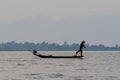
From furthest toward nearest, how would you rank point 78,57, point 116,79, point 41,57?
point 41,57
point 78,57
point 116,79

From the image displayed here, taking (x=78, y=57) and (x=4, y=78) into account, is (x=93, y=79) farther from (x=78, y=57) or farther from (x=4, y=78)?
(x=78, y=57)

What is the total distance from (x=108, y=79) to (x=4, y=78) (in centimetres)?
1041

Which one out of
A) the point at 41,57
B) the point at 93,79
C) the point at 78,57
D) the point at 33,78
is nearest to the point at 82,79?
the point at 93,79

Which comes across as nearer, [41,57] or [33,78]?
[33,78]

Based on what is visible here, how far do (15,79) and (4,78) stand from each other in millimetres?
1491

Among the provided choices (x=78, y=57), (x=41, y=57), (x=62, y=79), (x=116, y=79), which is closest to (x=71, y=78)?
(x=62, y=79)

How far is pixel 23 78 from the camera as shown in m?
52.9

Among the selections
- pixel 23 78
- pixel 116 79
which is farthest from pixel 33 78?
pixel 116 79

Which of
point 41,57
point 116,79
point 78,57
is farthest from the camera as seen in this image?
point 41,57

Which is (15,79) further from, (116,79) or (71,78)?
(116,79)

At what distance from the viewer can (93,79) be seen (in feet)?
169

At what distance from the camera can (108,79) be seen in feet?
169

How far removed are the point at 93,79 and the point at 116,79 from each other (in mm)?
2277

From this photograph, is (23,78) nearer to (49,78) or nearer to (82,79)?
(49,78)
